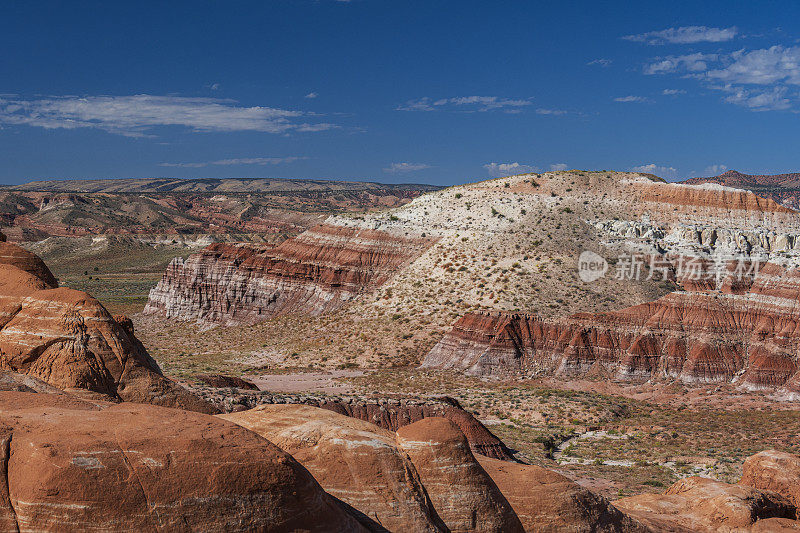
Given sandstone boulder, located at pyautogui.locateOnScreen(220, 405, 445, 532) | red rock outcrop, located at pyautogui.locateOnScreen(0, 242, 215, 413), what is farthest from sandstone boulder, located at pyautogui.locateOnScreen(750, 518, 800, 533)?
red rock outcrop, located at pyautogui.locateOnScreen(0, 242, 215, 413)

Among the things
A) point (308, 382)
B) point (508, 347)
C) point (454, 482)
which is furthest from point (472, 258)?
point (454, 482)

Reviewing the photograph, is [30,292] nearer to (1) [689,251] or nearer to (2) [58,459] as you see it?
(2) [58,459]

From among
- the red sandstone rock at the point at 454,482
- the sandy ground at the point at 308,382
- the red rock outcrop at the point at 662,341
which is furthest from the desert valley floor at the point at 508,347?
the sandy ground at the point at 308,382

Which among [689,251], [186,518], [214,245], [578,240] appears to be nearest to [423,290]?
[578,240]

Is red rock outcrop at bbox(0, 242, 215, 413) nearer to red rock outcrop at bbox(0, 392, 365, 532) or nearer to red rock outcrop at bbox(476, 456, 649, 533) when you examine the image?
red rock outcrop at bbox(0, 392, 365, 532)

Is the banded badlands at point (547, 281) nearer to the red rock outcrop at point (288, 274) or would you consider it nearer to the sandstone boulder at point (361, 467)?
the red rock outcrop at point (288, 274)

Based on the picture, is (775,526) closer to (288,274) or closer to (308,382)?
(308,382)
